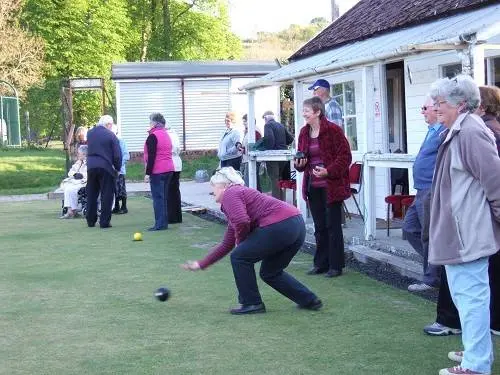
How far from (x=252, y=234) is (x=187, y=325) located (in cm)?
88

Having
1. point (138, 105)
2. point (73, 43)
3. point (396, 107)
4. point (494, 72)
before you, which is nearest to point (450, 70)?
point (494, 72)

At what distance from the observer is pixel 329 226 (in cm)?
888

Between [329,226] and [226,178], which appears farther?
[329,226]

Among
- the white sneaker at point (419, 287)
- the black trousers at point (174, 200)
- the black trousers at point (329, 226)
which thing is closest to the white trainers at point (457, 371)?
the white sneaker at point (419, 287)

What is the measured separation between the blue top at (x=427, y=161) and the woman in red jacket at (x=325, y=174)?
146 centimetres

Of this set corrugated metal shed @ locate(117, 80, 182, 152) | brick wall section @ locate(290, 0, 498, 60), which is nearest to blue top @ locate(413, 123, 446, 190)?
brick wall section @ locate(290, 0, 498, 60)

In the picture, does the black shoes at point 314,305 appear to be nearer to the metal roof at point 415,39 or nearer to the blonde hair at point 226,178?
the blonde hair at point 226,178

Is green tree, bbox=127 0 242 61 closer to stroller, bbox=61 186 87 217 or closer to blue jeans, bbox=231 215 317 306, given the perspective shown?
stroller, bbox=61 186 87 217

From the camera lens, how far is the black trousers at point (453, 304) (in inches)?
238

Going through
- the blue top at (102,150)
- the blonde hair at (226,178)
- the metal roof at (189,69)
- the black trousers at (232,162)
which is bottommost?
the black trousers at (232,162)

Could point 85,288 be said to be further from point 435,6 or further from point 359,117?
point 359,117

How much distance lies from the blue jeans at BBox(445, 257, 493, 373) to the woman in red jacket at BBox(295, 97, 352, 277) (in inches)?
148

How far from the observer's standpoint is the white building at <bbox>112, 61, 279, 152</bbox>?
114 feet

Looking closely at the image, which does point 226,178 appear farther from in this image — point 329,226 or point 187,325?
point 329,226
